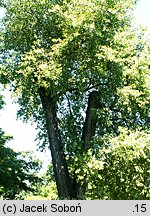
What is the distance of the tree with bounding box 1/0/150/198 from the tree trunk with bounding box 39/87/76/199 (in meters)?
0.04

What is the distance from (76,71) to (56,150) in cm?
314

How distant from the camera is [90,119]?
46.3ft

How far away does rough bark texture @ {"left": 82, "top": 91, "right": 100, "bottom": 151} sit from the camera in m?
13.6

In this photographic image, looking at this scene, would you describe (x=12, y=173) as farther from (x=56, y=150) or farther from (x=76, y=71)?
(x=76, y=71)

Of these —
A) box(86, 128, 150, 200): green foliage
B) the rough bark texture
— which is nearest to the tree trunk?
box(86, 128, 150, 200): green foliage

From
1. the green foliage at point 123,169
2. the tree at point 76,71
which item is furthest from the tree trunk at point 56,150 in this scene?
the green foliage at point 123,169

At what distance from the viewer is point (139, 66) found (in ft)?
42.2

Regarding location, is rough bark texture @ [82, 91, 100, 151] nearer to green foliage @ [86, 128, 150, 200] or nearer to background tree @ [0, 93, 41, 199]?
green foliage @ [86, 128, 150, 200]

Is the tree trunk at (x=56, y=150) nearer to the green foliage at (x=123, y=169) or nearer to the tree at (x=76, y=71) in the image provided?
the tree at (x=76, y=71)

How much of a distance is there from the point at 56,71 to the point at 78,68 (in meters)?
1.28

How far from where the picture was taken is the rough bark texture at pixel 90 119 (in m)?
13.6

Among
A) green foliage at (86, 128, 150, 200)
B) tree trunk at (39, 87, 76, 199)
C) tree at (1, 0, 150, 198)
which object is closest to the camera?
green foliage at (86, 128, 150, 200)

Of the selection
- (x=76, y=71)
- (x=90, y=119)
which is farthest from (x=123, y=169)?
(x=76, y=71)

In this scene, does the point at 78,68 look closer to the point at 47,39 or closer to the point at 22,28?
the point at 47,39
